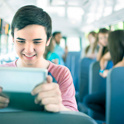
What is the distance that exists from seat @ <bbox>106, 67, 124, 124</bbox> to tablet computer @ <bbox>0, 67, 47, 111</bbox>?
1.36m

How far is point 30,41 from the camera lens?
0.80 m

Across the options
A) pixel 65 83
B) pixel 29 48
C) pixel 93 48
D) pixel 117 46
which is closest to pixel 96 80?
pixel 117 46

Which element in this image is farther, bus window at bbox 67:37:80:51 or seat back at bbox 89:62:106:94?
bus window at bbox 67:37:80:51

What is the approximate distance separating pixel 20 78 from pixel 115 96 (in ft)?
4.78

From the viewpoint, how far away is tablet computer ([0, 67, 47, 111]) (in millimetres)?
601

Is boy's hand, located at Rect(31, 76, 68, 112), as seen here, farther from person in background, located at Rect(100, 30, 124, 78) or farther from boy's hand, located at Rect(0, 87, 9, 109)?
person in background, located at Rect(100, 30, 124, 78)

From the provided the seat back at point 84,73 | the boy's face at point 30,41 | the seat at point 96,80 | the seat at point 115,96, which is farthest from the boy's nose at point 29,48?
the seat back at point 84,73

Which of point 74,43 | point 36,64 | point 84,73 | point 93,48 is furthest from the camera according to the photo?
point 74,43

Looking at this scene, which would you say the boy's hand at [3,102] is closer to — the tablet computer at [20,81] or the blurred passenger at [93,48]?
the tablet computer at [20,81]

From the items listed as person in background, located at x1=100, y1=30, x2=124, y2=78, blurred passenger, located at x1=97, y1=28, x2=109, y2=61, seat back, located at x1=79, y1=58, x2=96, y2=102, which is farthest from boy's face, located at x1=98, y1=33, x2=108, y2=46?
person in background, located at x1=100, y1=30, x2=124, y2=78

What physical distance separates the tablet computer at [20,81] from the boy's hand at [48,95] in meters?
0.02

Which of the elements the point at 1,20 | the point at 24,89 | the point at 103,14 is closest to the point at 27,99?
the point at 24,89

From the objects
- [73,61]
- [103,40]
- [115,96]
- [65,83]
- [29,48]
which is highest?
[103,40]

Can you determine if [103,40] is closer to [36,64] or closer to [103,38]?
[103,38]
